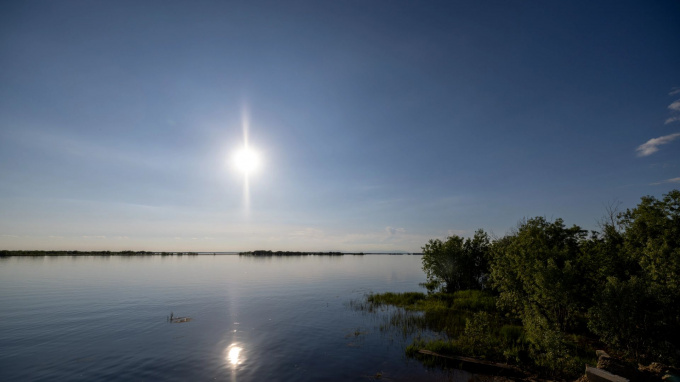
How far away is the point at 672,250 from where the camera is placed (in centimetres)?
1722

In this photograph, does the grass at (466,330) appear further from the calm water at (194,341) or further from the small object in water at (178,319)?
the small object in water at (178,319)

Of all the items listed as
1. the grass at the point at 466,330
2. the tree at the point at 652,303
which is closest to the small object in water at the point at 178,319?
the grass at the point at 466,330

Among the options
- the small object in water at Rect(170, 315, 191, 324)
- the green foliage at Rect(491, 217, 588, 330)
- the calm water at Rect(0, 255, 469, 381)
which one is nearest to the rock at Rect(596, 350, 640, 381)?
the green foliage at Rect(491, 217, 588, 330)

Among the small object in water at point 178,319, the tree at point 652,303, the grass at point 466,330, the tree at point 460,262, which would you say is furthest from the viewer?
the tree at point 460,262

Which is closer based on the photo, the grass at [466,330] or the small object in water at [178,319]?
the grass at [466,330]

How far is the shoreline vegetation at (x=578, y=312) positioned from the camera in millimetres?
15094

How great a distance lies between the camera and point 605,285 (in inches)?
666

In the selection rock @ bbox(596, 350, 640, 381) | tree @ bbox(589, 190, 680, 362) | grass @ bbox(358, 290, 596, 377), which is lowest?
grass @ bbox(358, 290, 596, 377)

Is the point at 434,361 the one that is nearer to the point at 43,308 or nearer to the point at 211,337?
the point at 211,337

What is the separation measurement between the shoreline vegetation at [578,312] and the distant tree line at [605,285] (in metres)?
0.05

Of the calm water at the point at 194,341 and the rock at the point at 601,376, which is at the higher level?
the rock at the point at 601,376

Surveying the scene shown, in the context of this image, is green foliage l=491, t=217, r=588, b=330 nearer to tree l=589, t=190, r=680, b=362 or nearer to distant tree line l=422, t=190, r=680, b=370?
distant tree line l=422, t=190, r=680, b=370

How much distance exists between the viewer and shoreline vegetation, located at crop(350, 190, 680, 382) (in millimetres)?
15094

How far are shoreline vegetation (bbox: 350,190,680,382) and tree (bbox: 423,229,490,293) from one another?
1573cm
